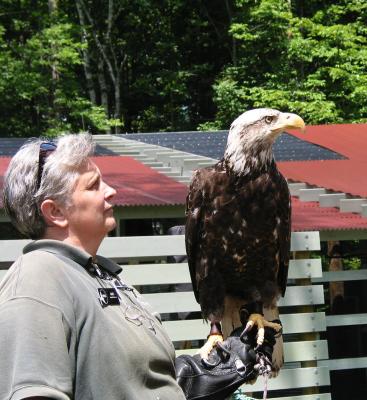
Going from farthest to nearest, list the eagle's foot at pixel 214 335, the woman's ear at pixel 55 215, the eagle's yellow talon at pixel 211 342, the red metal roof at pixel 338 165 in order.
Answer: the red metal roof at pixel 338 165 → the eagle's foot at pixel 214 335 → the eagle's yellow talon at pixel 211 342 → the woman's ear at pixel 55 215

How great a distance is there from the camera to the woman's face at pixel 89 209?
2344 millimetres

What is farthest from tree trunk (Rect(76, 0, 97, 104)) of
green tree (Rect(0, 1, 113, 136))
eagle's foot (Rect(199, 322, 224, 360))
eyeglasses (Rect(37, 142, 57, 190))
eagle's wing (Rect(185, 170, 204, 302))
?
eyeglasses (Rect(37, 142, 57, 190))

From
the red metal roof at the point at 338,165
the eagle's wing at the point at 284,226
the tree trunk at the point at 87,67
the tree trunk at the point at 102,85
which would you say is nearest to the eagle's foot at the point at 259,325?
the eagle's wing at the point at 284,226

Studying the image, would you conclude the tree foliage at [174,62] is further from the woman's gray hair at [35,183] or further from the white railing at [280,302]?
the woman's gray hair at [35,183]

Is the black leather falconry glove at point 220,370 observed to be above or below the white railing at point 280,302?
above

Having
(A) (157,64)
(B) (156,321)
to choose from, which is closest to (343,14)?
(A) (157,64)

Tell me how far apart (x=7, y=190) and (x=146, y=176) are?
645 centimetres

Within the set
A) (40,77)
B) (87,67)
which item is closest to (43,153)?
(40,77)

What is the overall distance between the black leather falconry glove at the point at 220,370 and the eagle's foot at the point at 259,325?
0.94 feet

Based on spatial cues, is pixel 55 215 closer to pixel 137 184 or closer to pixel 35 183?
pixel 35 183

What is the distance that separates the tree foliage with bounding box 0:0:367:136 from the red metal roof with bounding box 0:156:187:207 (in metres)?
9.90

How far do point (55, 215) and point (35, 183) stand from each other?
10 cm

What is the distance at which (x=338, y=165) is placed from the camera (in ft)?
32.1

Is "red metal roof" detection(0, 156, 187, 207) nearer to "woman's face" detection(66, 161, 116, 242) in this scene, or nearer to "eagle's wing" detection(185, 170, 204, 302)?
"eagle's wing" detection(185, 170, 204, 302)
